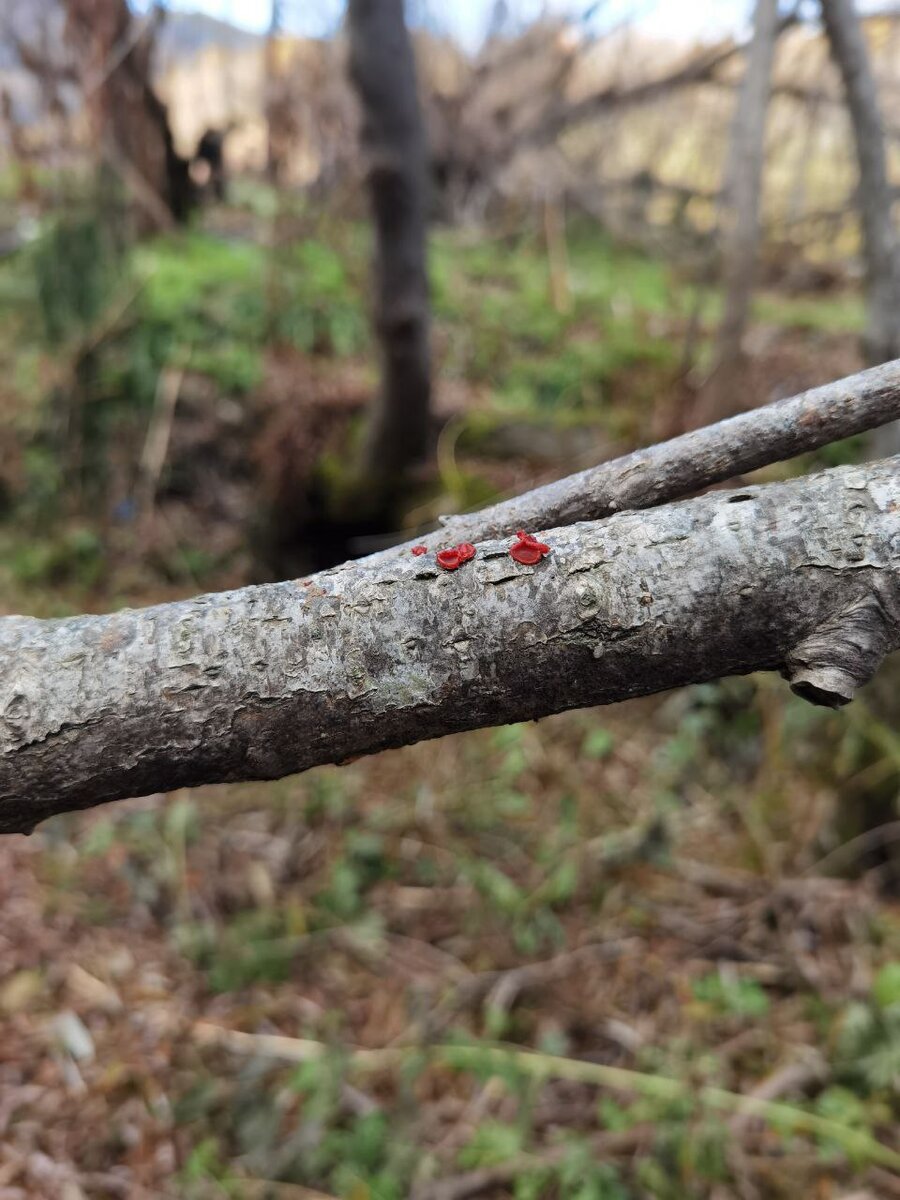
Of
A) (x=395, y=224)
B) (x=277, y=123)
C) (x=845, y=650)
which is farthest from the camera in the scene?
(x=277, y=123)

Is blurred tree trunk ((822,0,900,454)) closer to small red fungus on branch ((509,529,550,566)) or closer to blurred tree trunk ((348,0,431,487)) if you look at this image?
blurred tree trunk ((348,0,431,487))

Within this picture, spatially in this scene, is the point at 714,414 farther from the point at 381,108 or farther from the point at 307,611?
the point at 307,611

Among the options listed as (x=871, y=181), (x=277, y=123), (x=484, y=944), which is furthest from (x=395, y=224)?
(x=484, y=944)

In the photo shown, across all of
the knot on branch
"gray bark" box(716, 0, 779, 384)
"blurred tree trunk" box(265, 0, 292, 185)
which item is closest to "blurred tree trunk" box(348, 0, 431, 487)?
"blurred tree trunk" box(265, 0, 292, 185)

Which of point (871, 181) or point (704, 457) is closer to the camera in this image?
point (704, 457)

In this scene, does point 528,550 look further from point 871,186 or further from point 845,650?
point 871,186

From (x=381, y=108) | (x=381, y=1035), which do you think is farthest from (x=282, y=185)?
(x=381, y=1035)
